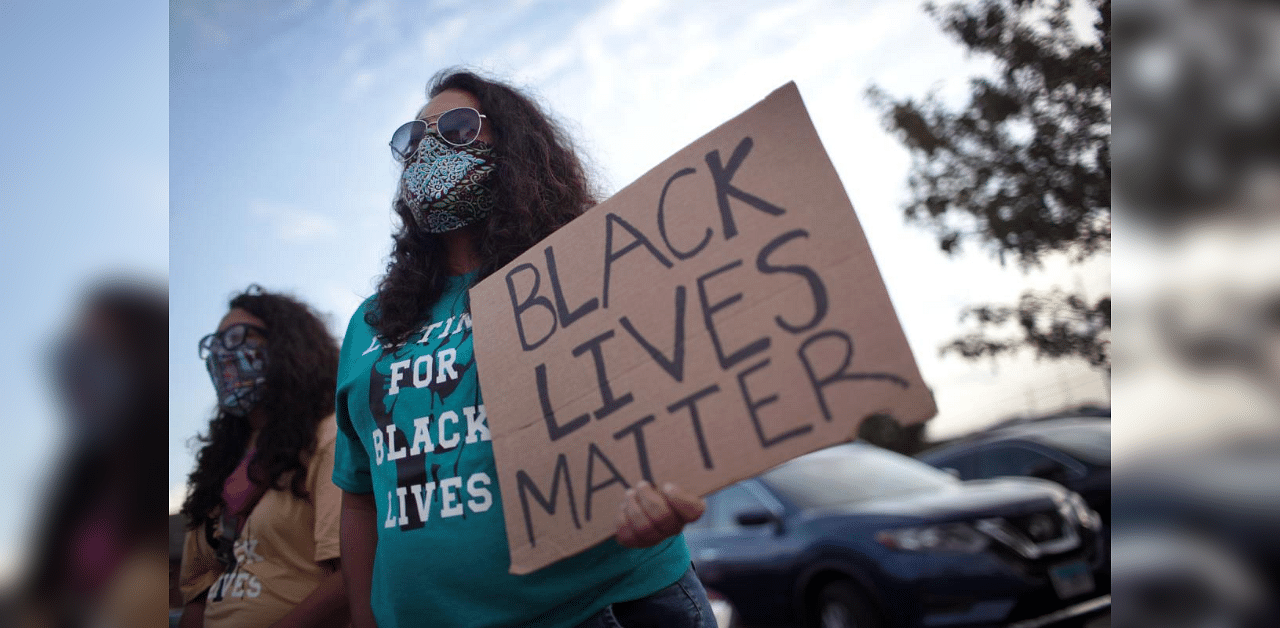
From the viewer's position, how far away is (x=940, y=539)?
4785 millimetres

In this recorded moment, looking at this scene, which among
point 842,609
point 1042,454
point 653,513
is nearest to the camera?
point 653,513

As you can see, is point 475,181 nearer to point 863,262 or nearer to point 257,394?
point 863,262

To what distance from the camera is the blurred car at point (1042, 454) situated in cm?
599

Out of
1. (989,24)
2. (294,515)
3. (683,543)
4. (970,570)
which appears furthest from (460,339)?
(989,24)

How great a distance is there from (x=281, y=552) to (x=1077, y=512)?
4438mm

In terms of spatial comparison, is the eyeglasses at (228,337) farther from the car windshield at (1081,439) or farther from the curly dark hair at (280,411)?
the car windshield at (1081,439)

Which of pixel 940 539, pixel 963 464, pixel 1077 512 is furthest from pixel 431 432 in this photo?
pixel 963 464

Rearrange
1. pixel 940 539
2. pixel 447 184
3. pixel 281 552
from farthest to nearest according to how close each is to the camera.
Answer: pixel 940 539 → pixel 281 552 → pixel 447 184

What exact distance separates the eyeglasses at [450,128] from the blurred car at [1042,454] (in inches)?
203

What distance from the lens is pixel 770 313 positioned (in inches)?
52.3

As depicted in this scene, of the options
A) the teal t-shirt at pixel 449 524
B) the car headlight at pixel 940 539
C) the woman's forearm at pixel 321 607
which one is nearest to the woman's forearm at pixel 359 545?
the teal t-shirt at pixel 449 524

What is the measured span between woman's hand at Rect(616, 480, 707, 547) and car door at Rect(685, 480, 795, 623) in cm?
434

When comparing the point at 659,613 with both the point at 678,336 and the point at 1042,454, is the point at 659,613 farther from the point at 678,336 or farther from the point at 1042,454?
the point at 1042,454

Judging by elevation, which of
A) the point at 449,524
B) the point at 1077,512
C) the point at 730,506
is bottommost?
the point at 1077,512
